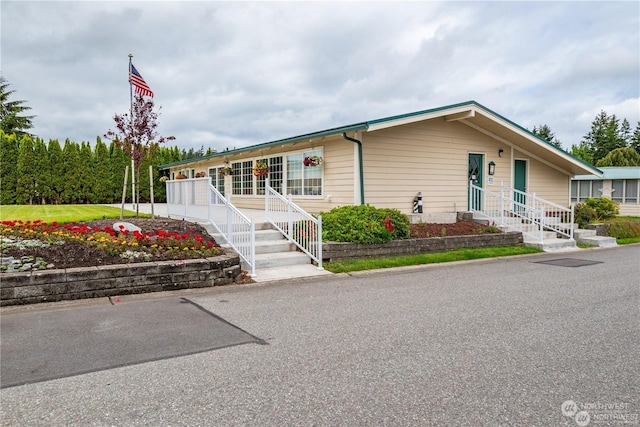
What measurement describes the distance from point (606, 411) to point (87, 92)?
2064 cm

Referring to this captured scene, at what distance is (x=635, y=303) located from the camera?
5.54 m

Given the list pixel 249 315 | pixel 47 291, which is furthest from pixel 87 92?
pixel 249 315

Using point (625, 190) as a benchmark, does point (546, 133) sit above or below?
above

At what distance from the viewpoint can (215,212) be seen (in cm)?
873

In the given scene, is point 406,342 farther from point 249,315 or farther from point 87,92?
point 87,92

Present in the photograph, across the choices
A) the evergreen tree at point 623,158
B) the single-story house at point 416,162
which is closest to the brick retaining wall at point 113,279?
the single-story house at point 416,162

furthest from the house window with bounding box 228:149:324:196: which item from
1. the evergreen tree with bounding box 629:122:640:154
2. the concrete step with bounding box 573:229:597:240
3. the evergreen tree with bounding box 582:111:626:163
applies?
the evergreen tree with bounding box 629:122:640:154

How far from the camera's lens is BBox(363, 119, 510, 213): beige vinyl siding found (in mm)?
11148

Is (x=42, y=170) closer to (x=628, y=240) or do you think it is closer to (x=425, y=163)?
(x=425, y=163)

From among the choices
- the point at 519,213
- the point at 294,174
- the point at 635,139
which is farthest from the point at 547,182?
the point at 635,139

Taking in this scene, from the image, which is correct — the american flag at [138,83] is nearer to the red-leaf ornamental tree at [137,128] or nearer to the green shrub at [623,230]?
the red-leaf ornamental tree at [137,128]

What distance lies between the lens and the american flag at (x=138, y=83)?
33.7ft

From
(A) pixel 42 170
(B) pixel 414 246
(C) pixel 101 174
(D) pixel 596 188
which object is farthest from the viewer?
(D) pixel 596 188

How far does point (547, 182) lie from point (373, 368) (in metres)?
14.7
